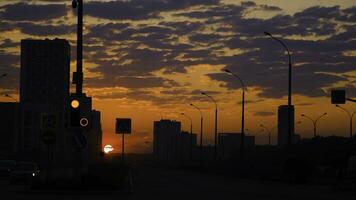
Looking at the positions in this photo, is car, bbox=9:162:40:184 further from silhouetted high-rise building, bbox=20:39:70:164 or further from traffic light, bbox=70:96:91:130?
silhouetted high-rise building, bbox=20:39:70:164

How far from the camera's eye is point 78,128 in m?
29.9

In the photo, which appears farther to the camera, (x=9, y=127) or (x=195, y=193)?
(x=9, y=127)

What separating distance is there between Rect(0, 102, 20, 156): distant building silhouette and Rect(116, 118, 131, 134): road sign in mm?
105429

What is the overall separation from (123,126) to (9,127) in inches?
4229

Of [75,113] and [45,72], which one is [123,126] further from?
[45,72]

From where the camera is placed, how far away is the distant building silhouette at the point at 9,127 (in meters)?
147

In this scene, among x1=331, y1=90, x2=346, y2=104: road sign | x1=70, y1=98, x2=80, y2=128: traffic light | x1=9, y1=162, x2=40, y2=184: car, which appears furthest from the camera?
x1=331, y1=90, x2=346, y2=104: road sign

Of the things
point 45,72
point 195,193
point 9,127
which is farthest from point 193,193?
point 45,72

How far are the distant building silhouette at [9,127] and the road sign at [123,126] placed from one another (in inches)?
4151

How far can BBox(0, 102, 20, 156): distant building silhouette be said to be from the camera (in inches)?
5782

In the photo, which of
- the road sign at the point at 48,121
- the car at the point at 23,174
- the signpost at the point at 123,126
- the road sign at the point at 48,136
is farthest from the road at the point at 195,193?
the signpost at the point at 123,126

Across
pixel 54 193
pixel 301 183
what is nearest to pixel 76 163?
pixel 54 193

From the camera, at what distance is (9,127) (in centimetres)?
14750

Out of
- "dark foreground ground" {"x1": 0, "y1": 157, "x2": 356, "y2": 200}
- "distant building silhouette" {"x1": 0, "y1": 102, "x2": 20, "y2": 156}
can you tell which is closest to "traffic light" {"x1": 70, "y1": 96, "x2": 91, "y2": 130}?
"dark foreground ground" {"x1": 0, "y1": 157, "x2": 356, "y2": 200}
